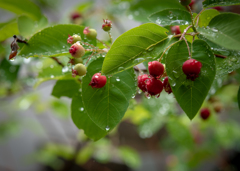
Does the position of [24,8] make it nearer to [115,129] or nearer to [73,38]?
[73,38]

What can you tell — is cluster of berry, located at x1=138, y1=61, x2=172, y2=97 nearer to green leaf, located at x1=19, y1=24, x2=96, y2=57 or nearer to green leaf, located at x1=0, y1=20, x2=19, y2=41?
green leaf, located at x1=19, y1=24, x2=96, y2=57

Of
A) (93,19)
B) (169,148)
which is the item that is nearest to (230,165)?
(169,148)

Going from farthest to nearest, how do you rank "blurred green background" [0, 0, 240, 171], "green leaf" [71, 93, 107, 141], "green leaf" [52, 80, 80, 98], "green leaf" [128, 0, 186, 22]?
"blurred green background" [0, 0, 240, 171]
"green leaf" [128, 0, 186, 22]
"green leaf" [52, 80, 80, 98]
"green leaf" [71, 93, 107, 141]

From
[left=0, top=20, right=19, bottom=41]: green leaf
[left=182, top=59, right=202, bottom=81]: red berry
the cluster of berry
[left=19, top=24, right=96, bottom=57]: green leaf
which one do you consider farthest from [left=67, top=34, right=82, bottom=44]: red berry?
[left=0, top=20, right=19, bottom=41]: green leaf

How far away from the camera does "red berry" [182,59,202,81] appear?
55cm

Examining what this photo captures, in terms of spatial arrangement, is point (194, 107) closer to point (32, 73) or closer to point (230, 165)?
point (32, 73)

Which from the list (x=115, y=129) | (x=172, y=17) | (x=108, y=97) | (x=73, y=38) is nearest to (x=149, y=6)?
(x=172, y=17)

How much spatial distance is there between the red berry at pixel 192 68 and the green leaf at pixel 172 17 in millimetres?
213

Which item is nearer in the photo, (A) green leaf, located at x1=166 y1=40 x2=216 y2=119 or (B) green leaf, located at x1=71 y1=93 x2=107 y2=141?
(A) green leaf, located at x1=166 y1=40 x2=216 y2=119

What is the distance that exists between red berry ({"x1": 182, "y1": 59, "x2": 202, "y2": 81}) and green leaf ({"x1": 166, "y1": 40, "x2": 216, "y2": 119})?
0.03m

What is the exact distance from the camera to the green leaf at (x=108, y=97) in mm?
656

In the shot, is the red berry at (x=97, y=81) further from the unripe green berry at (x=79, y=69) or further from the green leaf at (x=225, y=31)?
the green leaf at (x=225, y=31)

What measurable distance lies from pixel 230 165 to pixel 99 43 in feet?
9.62

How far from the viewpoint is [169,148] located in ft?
9.75
